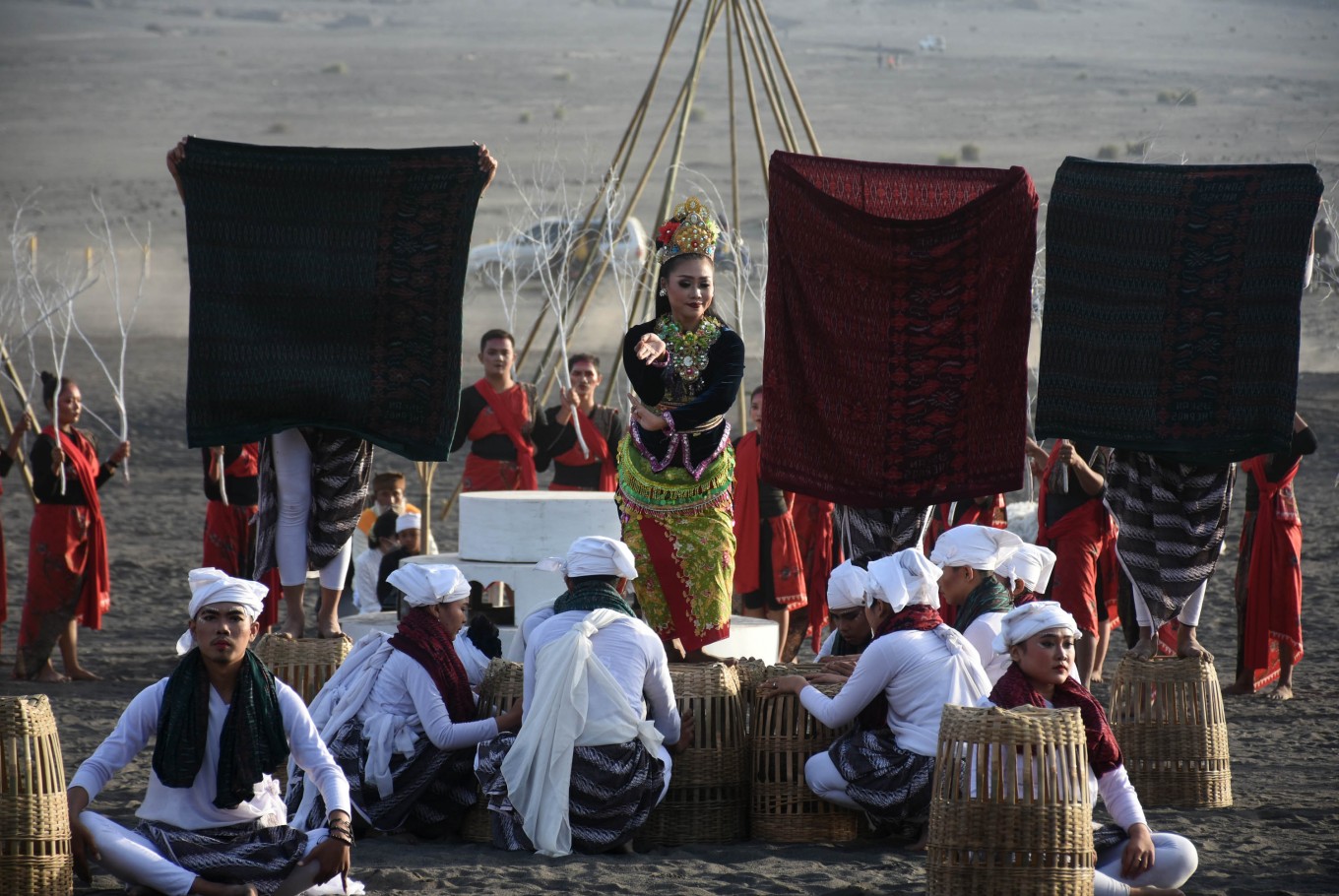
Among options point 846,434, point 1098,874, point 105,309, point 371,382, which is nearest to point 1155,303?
point 846,434

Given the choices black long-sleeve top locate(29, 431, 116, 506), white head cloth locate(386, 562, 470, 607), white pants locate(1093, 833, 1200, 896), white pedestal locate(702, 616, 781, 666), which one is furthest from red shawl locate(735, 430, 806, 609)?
white pants locate(1093, 833, 1200, 896)

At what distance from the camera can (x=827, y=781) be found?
5.16 meters

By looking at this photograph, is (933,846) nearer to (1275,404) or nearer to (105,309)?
Result: (1275,404)

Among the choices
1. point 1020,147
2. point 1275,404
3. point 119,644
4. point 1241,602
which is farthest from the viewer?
point 1020,147

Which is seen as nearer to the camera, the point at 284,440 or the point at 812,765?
the point at 812,765

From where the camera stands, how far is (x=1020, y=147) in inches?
1180

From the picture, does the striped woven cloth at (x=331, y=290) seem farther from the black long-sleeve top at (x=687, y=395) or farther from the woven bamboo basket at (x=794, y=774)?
the woven bamboo basket at (x=794, y=774)

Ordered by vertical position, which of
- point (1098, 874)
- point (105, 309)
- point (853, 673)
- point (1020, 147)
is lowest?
point (1098, 874)

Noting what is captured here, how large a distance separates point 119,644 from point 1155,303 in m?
6.04

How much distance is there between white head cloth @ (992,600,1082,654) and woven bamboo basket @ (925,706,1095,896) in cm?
22

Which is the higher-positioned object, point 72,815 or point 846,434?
point 846,434

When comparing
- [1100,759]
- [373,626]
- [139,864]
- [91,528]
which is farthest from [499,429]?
[1100,759]

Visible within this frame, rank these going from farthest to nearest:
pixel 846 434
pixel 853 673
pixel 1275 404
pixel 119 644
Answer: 1. pixel 119 644
2. pixel 846 434
3. pixel 1275 404
4. pixel 853 673

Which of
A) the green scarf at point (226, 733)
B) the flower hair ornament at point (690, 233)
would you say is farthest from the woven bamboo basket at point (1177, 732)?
the green scarf at point (226, 733)
